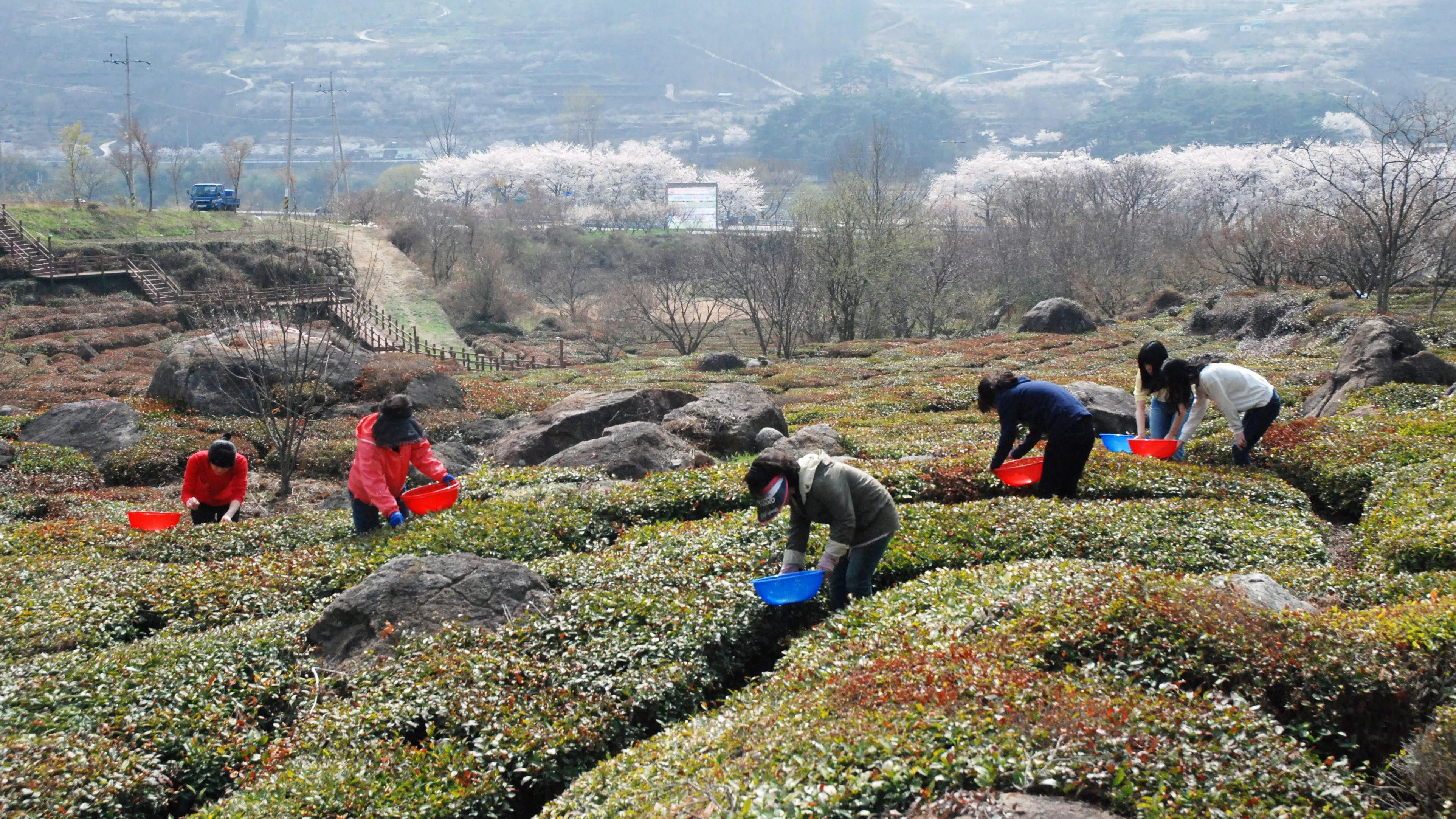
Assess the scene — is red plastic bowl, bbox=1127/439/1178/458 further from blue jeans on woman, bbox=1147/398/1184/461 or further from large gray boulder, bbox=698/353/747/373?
large gray boulder, bbox=698/353/747/373

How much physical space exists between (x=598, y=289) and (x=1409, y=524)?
65.5 m

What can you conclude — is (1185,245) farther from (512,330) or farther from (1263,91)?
(1263,91)

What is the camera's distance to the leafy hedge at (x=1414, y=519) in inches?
330

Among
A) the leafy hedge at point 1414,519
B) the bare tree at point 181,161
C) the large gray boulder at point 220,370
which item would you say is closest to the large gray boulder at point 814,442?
the leafy hedge at point 1414,519

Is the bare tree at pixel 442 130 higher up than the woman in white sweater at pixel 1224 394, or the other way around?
the bare tree at pixel 442 130

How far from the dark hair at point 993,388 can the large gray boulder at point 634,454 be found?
19.2 ft

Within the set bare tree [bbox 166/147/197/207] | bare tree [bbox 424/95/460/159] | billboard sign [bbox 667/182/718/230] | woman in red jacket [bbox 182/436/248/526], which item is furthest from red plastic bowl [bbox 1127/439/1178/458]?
bare tree [bbox 424/95/460/159]

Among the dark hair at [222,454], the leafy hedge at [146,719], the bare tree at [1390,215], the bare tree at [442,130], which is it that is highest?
the bare tree at [442,130]

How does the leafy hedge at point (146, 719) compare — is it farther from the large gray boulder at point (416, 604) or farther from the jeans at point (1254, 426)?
the jeans at point (1254, 426)

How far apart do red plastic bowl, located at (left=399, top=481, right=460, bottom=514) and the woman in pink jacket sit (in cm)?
19

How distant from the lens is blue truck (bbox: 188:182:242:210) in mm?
69000

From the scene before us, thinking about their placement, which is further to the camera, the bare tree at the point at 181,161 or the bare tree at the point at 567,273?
the bare tree at the point at 181,161

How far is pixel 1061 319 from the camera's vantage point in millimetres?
40875

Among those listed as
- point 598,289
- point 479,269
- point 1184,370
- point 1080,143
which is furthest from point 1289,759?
point 1080,143
